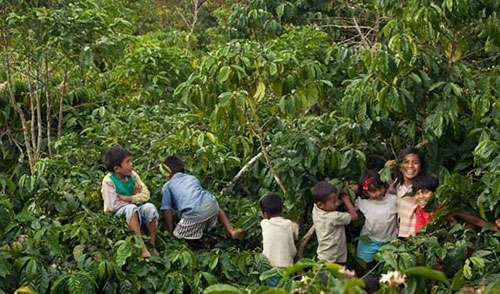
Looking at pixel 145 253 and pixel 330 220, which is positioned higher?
pixel 330 220

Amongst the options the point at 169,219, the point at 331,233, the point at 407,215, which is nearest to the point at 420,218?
the point at 407,215

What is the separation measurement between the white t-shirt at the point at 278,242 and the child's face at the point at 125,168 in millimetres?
889

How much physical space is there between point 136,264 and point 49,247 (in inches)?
19.0

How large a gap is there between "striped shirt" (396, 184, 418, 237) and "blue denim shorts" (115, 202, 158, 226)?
1.42 meters

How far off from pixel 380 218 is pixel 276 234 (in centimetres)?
61

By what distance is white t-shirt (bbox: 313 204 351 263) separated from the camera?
4676 mm

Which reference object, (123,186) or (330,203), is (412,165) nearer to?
(330,203)

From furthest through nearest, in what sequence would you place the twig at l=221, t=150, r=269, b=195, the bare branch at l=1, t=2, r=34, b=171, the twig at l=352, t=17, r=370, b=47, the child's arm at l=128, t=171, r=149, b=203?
the twig at l=352, t=17, r=370, b=47 → the bare branch at l=1, t=2, r=34, b=171 → the twig at l=221, t=150, r=269, b=195 → the child's arm at l=128, t=171, r=149, b=203

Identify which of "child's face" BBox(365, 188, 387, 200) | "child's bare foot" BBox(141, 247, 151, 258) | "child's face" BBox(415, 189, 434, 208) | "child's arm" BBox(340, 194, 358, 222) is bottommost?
"child's bare foot" BBox(141, 247, 151, 258)

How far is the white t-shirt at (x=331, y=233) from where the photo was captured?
468cm

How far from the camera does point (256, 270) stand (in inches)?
186

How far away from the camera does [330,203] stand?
15.4ft

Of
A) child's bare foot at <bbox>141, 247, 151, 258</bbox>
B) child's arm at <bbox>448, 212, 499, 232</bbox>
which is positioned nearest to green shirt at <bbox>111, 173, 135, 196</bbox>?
child's bare foot at <bbox>141, 247, 151, 258</bbox>

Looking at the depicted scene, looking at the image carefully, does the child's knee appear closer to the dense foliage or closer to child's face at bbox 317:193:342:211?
the dense foliage
